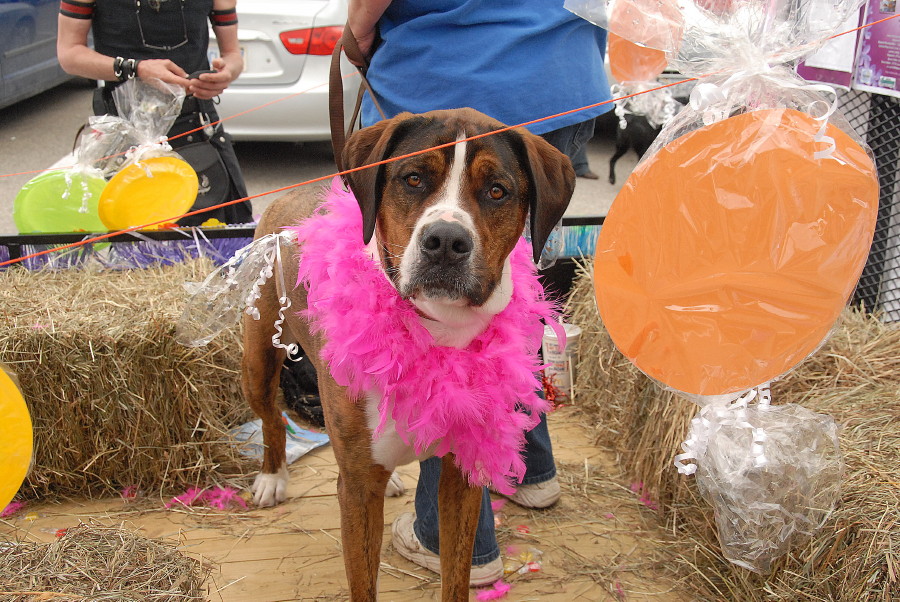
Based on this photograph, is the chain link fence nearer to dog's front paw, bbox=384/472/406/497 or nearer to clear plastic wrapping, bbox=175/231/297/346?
dog's front paw, bbox=384/472/406/497

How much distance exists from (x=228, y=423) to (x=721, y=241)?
8.35 feet

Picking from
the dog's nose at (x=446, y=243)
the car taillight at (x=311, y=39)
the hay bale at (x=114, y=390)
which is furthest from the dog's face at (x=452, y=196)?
the car taillight at (x=311, y=39)

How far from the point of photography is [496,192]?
2.17 meters

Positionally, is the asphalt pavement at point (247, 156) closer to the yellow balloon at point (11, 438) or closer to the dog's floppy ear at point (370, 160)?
the dog's floppy ear at point (370, 160)

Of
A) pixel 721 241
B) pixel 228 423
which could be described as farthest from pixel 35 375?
pixel 721 241

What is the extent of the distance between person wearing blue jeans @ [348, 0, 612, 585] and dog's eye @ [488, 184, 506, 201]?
0.44m

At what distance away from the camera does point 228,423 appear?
373cm

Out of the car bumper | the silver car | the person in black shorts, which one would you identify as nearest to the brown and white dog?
the person in black shorts

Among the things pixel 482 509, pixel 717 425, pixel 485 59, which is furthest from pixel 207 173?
pixel 717 425

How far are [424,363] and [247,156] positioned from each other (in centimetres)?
751

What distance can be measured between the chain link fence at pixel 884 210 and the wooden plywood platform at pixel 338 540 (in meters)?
1.73

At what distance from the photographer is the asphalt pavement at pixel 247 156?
7785 millimetres

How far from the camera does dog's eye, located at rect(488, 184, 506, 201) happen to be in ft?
7.11

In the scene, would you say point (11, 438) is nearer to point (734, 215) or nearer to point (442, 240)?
point (442, 240)
